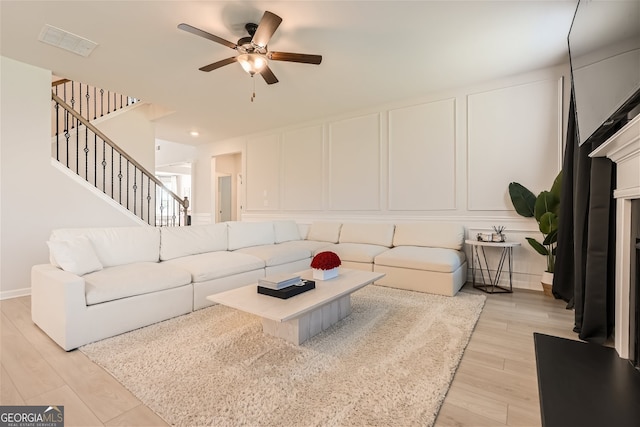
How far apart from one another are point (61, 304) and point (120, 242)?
93 centimetres

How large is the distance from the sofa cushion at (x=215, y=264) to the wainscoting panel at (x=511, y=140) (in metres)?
3.05

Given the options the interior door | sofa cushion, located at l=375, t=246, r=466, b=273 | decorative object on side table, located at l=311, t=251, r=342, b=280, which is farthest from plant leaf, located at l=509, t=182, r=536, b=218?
the interior door

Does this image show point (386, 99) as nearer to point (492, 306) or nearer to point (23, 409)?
point (492, 306)

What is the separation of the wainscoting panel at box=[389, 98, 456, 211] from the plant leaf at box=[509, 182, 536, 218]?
2.40 feet

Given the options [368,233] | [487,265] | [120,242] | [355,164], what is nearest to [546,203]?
[487,265]

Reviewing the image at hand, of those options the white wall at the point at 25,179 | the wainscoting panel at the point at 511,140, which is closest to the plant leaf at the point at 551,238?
the wainscoting panel at the point at 511,140

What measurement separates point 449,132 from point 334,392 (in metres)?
3.74

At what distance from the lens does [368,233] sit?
4.53m

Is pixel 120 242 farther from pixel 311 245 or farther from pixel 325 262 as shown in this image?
pixel 311 245

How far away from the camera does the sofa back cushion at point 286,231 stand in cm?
479

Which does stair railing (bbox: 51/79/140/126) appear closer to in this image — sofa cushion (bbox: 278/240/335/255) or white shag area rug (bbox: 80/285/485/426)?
sofa cushion (bbox: 278/240/335/255)

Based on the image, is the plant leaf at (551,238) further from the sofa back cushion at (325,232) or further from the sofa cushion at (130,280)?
the sofa cushion at (130,280)

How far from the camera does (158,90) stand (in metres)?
4.09

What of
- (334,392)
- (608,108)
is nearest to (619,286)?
(608,108)
